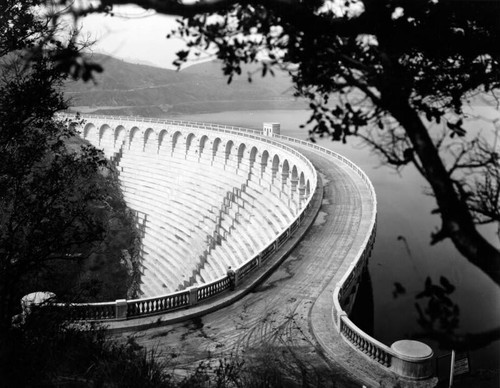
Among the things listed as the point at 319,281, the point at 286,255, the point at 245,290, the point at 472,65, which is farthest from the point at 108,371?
the point at 286,255

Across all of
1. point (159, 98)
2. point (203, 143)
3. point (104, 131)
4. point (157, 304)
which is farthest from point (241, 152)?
point (159, 98)

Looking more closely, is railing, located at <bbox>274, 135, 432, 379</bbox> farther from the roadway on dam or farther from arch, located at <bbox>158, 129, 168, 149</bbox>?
arch, located at <bbox>158, 129, 168, 149</bbox>

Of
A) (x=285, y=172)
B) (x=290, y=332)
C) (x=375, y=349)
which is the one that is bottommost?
(x=290, y=332)

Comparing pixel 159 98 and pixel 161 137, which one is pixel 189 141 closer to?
pixel 161 137

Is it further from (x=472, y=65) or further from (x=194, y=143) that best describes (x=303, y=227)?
(x=194, y=143)

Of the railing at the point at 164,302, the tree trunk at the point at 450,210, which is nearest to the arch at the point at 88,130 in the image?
the railing at the point at 164,302

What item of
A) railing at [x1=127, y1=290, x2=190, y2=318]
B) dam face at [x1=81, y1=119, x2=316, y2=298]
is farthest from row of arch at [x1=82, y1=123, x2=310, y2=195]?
railing at [x1=127, y1=290, x2=190, y2=318]
